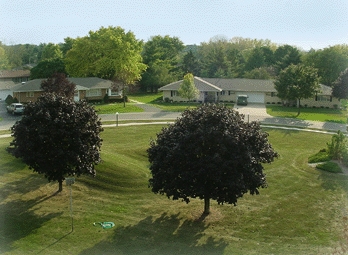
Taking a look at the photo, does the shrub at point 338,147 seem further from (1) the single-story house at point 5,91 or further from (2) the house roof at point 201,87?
(1) the single-story house at point 5,91

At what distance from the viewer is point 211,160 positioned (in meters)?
15.3

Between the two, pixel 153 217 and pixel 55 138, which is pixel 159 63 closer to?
pixel 55 138

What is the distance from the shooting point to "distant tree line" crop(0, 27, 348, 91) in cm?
5772

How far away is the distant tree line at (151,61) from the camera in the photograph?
189ft

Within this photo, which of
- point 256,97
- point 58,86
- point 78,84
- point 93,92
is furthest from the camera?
point 256,97

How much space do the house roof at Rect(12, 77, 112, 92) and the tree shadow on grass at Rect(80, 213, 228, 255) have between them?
115 feet

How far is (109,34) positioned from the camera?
58.1 metres

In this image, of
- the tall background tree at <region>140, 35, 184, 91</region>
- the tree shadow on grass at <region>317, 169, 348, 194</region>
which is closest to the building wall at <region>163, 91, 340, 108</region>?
the tall background tree at <region>140, 35, 184, 91</region>

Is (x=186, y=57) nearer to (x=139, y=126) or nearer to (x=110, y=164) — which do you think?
(x=139, y=126)

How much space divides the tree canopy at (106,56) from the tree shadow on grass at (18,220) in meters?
39.1

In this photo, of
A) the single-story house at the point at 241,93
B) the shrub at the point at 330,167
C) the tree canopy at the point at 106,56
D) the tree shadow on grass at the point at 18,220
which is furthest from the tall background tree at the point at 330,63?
the tree shadow on grass at the point at 18,220

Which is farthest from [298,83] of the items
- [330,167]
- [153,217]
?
[153,217]

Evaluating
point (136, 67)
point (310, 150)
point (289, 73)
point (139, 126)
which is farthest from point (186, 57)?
point (310, 150)

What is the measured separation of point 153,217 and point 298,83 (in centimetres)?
3345
